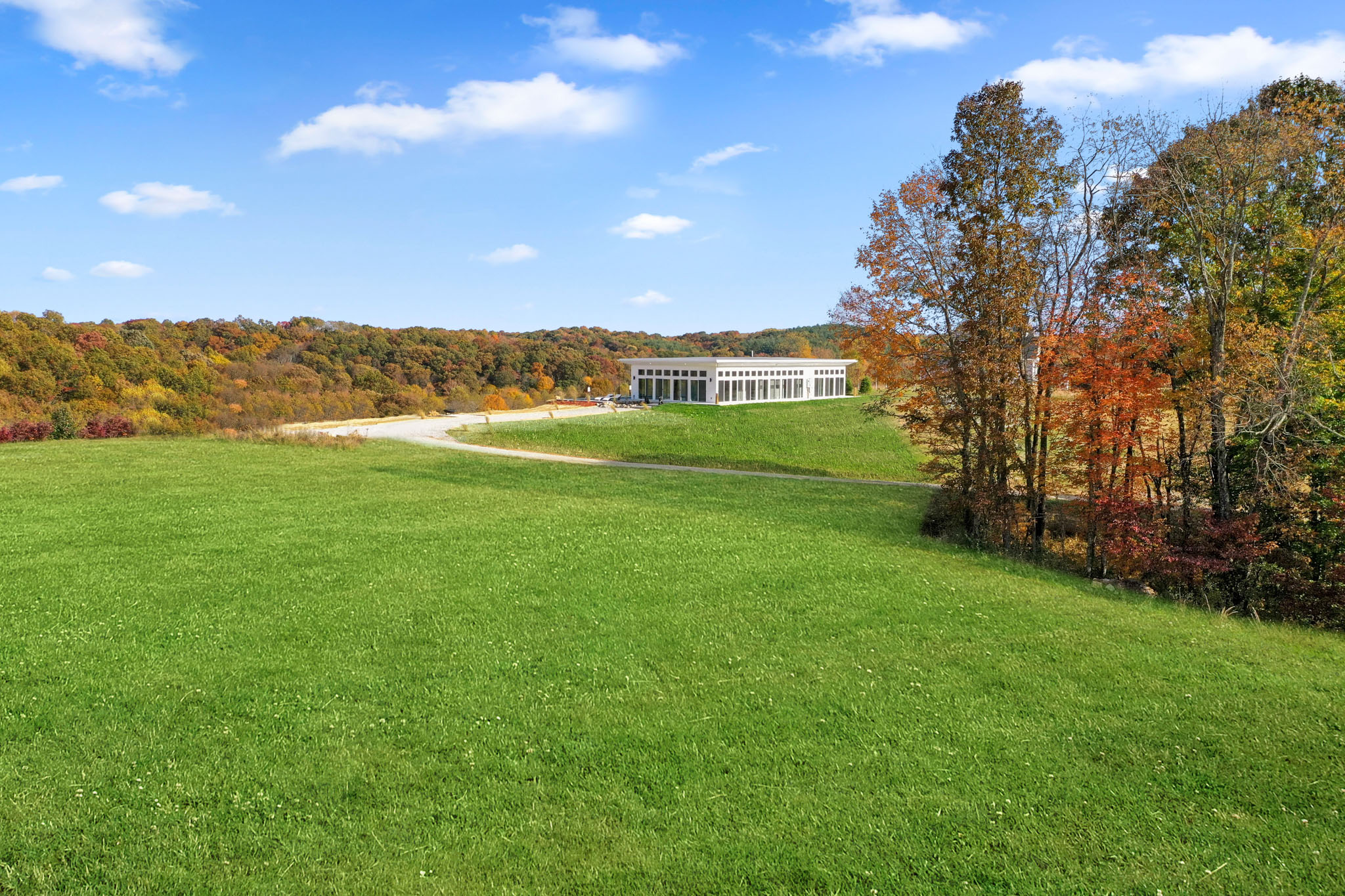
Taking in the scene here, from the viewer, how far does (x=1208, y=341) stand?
1460 cm

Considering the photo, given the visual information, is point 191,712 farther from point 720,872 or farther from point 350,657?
point 720,872

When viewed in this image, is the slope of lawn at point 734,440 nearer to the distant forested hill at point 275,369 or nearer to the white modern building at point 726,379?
the white modern building at point 726,379

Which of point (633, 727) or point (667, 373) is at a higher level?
point (667, 373)

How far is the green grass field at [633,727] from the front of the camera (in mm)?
4578

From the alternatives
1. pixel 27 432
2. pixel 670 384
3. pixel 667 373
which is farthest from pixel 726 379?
pixel 27 432

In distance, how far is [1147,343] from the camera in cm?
1508

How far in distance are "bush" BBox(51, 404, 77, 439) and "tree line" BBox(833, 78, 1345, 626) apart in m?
28.5

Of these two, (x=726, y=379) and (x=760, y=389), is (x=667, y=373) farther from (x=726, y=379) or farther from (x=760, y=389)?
(x=760, y=389)

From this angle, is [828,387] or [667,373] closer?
[667,373]

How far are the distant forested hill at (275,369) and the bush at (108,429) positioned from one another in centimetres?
52

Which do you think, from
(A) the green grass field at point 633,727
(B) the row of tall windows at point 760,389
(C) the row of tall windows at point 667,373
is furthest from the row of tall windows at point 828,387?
(A) the green grass field at point 633,727

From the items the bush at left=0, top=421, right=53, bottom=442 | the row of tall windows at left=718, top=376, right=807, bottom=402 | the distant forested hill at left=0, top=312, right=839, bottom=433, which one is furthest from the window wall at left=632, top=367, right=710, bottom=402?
the bush at left=0, top=421, right=53, bottom=442

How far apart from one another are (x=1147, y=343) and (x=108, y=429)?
34.6 metres

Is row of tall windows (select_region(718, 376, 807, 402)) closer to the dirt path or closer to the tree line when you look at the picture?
the dirt path
